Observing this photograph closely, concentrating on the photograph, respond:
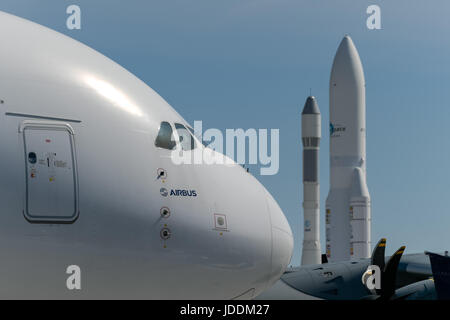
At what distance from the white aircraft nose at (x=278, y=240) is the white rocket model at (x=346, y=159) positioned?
5533 centimetres

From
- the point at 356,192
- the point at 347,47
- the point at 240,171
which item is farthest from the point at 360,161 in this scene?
the point at 240,171

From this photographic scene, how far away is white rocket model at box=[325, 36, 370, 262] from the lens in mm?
67188

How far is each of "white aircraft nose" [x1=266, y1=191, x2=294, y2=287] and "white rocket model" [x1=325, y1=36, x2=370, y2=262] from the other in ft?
182

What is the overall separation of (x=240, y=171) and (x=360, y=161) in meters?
57.3

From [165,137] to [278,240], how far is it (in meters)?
2.36

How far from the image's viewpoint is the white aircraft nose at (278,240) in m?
11.9

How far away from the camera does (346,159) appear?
68.0 meters

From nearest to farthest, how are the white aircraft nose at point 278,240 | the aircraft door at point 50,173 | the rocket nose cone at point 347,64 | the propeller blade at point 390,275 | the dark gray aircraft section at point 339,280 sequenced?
the aircraft door at point 50,173, the white aircraft nose at point 278,240, the propeller blade at point 390,275, the dark gray aircraft section at point 339,280, the rocket nose cone at point 347,64

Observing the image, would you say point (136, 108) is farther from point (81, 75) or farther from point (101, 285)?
point (101, 285)

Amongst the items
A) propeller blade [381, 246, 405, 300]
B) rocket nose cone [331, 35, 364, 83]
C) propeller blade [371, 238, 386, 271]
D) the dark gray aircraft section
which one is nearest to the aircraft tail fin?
propeller blade [381, 246, 405, 300]

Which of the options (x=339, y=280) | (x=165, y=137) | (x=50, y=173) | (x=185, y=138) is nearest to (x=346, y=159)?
(x=339, y=280)

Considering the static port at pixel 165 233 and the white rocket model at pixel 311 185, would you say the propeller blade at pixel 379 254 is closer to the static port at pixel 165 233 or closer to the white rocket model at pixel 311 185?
the static port at pixel 165 233

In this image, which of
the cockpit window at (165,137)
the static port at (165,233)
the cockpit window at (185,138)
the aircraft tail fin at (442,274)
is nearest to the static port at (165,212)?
the static port at (165,233)

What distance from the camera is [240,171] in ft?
39.7
